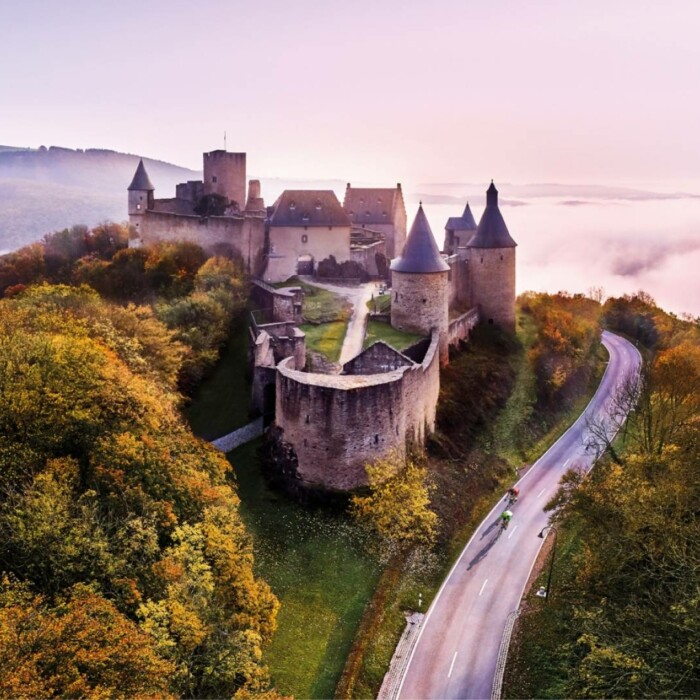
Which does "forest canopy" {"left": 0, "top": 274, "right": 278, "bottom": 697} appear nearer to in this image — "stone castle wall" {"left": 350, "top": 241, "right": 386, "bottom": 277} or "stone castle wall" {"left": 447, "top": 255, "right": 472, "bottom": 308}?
"stone castle wall" {"left": 447, "top": 255, "right": 472, "bottom": 308}

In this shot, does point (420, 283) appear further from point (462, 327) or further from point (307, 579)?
point (307, 579)

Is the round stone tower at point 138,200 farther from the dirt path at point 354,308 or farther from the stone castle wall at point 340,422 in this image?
the stone castle wall at point 340,422

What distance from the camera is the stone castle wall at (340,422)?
30.5 m

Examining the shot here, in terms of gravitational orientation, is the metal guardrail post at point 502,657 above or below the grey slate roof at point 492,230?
below

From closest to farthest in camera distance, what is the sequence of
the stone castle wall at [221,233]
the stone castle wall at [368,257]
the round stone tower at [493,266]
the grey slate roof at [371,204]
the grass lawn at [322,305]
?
the grass lawn at [322,305]
the round stone tower at [493,266]
the stone castle wall at [221,233]
the stone castle wall at [368,257]
the grey slate roof at [371,204]

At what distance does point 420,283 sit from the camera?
40125 mm

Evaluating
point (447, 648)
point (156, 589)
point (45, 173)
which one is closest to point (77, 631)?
point (156, 589)

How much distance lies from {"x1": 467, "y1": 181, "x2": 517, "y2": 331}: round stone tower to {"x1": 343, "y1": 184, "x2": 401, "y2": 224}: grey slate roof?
50.6 feet

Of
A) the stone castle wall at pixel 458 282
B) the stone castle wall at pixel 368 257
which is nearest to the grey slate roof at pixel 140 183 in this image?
the stone castle wall at pixel 368 257

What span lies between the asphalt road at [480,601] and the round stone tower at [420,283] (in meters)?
10.0

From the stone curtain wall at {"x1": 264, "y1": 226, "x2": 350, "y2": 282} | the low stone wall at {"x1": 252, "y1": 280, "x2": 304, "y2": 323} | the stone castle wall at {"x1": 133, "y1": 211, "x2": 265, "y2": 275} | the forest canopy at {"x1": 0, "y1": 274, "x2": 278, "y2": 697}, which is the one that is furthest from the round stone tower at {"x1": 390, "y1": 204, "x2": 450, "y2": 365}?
the forest canopy at {"x1": 0, "y1": 274, "x2": 278, "y2": 697}

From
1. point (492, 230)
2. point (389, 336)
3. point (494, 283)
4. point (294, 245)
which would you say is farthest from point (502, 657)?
point (294, 245)

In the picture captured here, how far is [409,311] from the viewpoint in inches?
1607

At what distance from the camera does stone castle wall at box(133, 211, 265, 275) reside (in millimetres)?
51969
